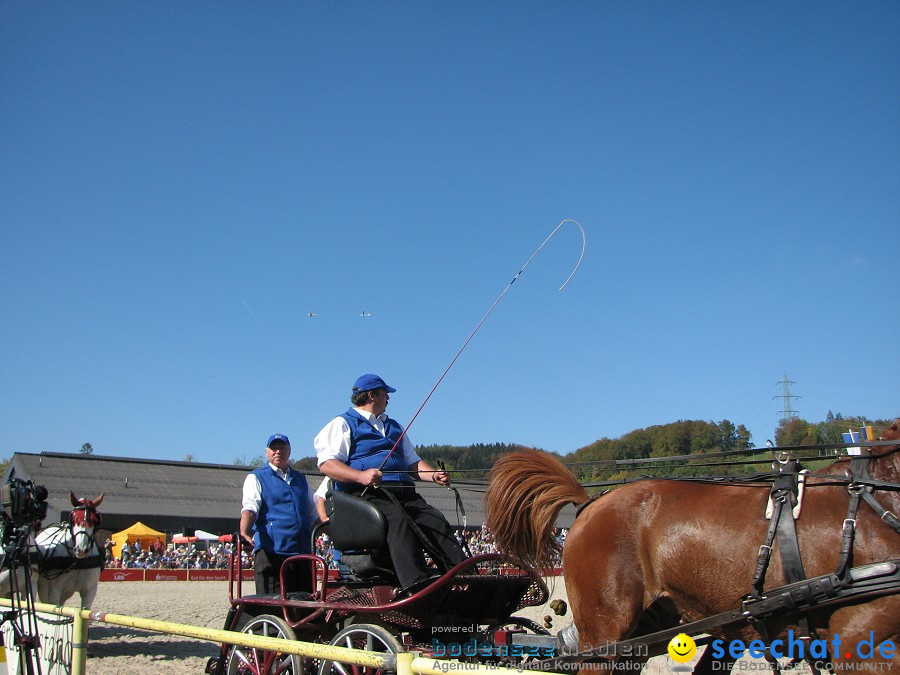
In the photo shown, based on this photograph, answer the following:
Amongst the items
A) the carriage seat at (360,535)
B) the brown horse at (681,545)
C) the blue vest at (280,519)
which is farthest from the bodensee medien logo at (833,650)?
the blue vest at (280,519)

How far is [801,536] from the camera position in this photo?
3.33 meters

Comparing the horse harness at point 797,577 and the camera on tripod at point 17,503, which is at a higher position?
the camera on tripod at point 17,503

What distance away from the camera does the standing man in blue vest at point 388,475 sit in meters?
4.48

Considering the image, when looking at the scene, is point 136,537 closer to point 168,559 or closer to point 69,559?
point 168,559

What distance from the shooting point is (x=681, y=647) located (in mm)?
3553

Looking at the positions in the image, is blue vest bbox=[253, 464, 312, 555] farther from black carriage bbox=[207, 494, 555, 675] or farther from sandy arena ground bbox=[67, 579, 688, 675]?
sandy arena ground bbox=[67, 579, 688, 675]

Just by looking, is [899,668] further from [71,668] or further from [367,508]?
[71,668]

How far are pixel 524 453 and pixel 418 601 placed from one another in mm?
1035

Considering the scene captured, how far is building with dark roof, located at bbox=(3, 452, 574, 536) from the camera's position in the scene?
3625 centimetres

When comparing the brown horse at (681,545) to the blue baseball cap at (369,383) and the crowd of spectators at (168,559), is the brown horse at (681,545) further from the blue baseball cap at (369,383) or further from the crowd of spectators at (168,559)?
the crowd of spectators at (168,559)

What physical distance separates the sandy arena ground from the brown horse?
2.72 feet

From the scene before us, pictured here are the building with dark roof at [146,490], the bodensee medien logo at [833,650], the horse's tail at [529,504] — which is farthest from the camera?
the building with dark roof at [146,490]

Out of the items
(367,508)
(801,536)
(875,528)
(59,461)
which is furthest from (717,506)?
(59,461)

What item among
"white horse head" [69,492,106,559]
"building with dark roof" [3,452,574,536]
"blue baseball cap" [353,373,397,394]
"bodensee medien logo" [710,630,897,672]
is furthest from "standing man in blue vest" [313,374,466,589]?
"building with dark roof" [3,452,574,536]
